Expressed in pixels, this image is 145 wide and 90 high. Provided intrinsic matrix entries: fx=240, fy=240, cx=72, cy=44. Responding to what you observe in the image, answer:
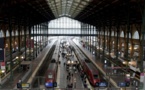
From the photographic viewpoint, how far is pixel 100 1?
44000 mm

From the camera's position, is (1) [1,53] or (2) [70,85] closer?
(1) [1,53]

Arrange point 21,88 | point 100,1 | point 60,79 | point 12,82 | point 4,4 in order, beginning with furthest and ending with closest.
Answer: point 100,1 → point 60,79 → point 12,82 → point 4,4 → point 21,88

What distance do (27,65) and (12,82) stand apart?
10600mm

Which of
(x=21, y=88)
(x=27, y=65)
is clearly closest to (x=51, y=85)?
(x=21, y=88)

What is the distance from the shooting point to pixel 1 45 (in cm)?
2362

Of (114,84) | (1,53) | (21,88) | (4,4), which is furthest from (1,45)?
(114,84)

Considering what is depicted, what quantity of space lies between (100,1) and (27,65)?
18.4 meters

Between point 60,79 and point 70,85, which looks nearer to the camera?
point 70,85

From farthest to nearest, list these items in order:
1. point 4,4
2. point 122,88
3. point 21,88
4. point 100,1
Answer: point 100,1 < point 4,4 < point 122,88 < point 21,88

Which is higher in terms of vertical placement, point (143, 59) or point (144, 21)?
point (144, 21)

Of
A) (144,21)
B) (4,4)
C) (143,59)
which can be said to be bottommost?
(143,59)

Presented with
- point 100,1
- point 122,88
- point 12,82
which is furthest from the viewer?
point 100,1

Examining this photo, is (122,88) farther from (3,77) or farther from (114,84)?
(3,77)

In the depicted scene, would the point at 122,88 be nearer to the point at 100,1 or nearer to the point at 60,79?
the point at 60,79
